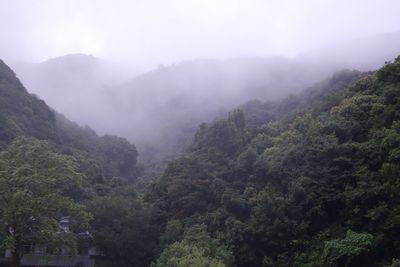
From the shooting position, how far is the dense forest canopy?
76.3 feet

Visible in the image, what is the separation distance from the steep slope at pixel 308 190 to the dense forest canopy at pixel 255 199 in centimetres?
6

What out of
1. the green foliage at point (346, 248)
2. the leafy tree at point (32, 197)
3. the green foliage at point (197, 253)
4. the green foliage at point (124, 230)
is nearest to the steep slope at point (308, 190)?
the green foliage at point (346, 248)

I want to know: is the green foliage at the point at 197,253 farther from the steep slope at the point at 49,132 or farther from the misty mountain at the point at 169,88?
the misty mountain at the point at 169,88

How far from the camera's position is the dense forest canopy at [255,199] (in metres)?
23.3

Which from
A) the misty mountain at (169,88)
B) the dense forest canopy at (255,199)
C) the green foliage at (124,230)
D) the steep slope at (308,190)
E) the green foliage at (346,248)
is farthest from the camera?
the misty mountain at (169,88)

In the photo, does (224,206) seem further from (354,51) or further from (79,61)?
(79,61)

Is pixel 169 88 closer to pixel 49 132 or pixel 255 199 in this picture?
pixel 49 132

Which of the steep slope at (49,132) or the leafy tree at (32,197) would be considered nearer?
the leafy tree at (32,197)

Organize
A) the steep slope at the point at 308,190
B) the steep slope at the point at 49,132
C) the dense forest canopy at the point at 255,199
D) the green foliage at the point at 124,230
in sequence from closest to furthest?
the steep slope at the point at 308,190, the dense forest canopy at the point at 255,199, the green foliage at the point at 124,230, the steep slope at the point at 49,132

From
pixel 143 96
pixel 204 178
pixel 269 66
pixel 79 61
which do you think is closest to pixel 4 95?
pixel 204 178

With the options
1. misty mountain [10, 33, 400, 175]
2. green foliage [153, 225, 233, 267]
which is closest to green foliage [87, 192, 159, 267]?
green foliage [153, 225, 233, 267]

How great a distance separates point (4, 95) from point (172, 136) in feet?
111

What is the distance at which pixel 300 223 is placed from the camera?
2545cm

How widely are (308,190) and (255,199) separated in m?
3.42
